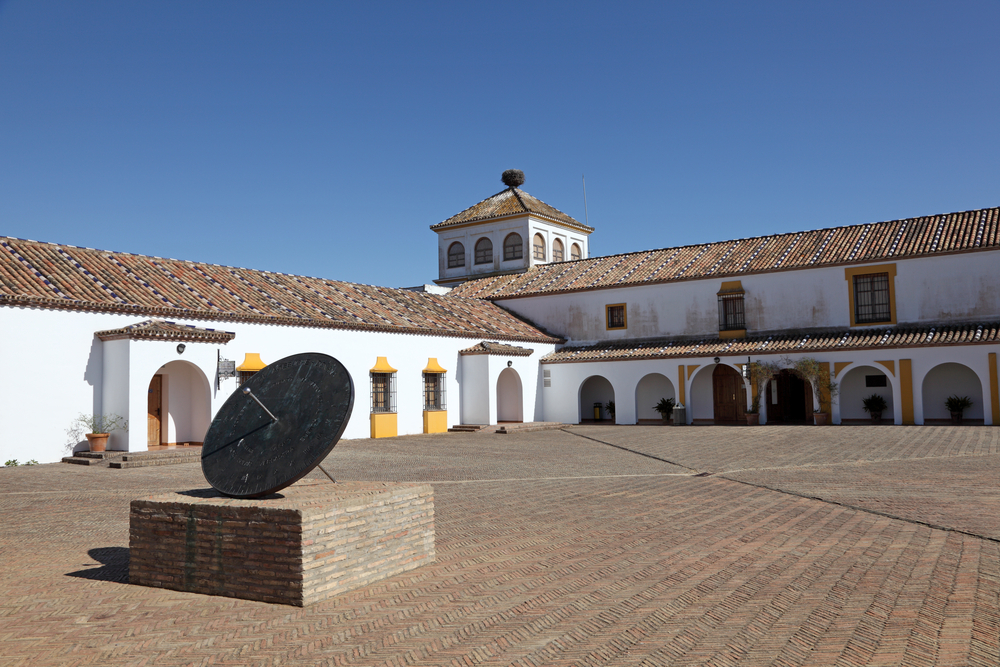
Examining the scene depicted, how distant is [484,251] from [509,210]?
2399 millimetres

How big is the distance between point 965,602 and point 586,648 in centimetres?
286

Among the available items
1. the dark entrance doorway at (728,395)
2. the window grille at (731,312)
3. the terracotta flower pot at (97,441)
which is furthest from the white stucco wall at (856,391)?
the terracotta flower pot at (97,441)

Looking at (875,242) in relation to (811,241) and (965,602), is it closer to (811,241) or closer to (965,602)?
(811,241)

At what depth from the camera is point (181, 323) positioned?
62.3ft

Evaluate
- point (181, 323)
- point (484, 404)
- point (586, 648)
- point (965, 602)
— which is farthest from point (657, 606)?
point (484, 404)

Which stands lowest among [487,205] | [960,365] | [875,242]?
[960,365]

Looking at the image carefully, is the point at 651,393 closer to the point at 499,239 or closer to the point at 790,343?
the point at 790,343

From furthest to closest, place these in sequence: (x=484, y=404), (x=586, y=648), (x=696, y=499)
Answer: (x=484, y=404) < (x=696, y=499) < (x=586, y=648)

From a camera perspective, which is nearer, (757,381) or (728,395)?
(757,381)

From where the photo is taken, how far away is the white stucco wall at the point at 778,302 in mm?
24453

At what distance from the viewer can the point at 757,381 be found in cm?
2600

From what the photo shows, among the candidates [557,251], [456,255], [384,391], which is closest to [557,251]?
[557,251]

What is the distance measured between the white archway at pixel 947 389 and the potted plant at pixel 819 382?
8.88 feet

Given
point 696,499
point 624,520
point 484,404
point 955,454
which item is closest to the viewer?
point 624,520
